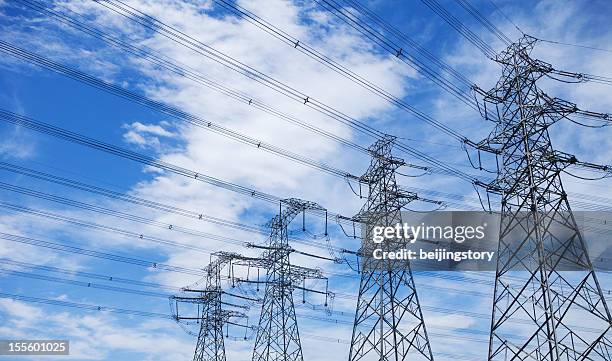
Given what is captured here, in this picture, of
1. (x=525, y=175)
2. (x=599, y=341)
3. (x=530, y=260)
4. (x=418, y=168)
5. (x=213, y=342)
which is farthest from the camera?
(x=213, y=342)

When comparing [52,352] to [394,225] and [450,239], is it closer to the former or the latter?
[394,225]

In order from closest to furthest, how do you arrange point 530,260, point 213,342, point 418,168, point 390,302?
point 530,260 → point 390,302 → point 418,168 → point 213,342

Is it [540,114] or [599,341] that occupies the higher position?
[540,114]

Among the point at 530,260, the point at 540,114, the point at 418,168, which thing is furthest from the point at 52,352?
the point at 540,114

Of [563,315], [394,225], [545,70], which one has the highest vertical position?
[545,70]

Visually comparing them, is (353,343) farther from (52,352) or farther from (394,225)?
(52,352)

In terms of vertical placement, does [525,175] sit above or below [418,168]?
below

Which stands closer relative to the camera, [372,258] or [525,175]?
[525,175]

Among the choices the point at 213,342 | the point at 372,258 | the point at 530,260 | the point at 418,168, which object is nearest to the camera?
the point at 530,260

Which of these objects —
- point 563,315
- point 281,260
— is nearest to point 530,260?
point 563,315
